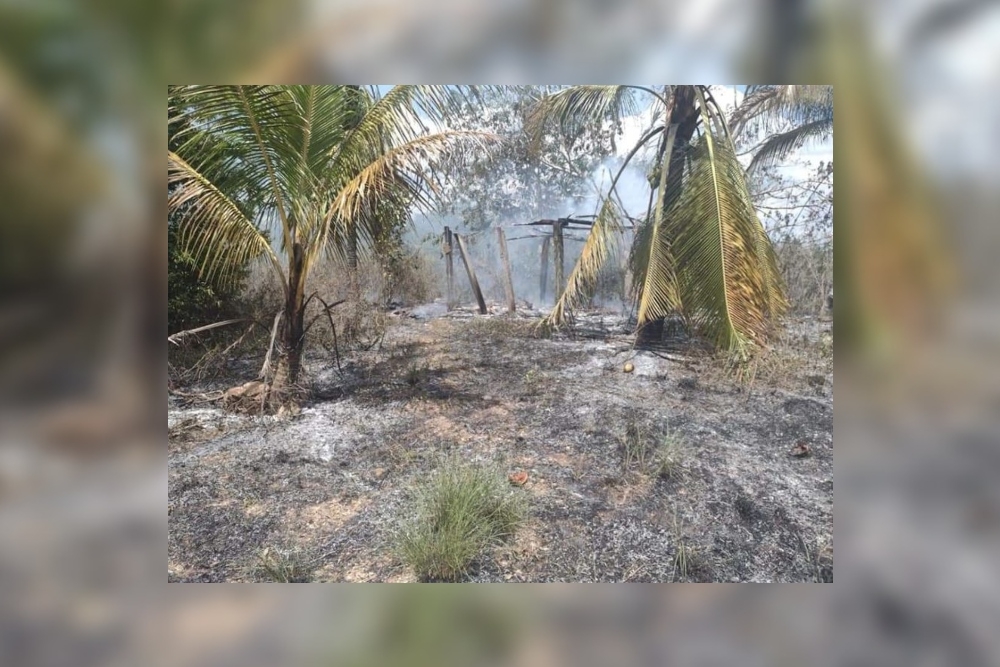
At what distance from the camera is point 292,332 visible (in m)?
2.29

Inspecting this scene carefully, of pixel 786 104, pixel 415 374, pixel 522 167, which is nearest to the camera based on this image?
pixel 786 104

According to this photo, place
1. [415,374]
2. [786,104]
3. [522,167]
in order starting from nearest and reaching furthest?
[786,104] → [522,167] → [415,374]

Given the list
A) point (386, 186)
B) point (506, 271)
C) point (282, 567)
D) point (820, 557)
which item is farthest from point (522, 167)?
point (820, 557)

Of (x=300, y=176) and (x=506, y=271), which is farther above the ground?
(x=300, y=176)

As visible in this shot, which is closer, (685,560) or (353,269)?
(685,560)

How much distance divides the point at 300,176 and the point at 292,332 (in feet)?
2.42

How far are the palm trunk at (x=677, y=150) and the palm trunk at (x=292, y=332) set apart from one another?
1636 mm

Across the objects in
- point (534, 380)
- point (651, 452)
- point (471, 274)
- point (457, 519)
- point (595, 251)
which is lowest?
point (457, 519)

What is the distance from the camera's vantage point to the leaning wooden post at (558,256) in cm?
229

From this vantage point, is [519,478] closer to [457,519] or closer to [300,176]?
[457,519]

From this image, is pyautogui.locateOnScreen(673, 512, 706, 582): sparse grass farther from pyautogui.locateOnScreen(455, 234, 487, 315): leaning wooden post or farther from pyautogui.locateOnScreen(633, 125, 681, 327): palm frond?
pyautogui.locateOnScreen(455, 234, 487, 315): leaning wooden post

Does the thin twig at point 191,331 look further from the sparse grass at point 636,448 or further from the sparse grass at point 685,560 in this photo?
the sparse grass at point 685,560
